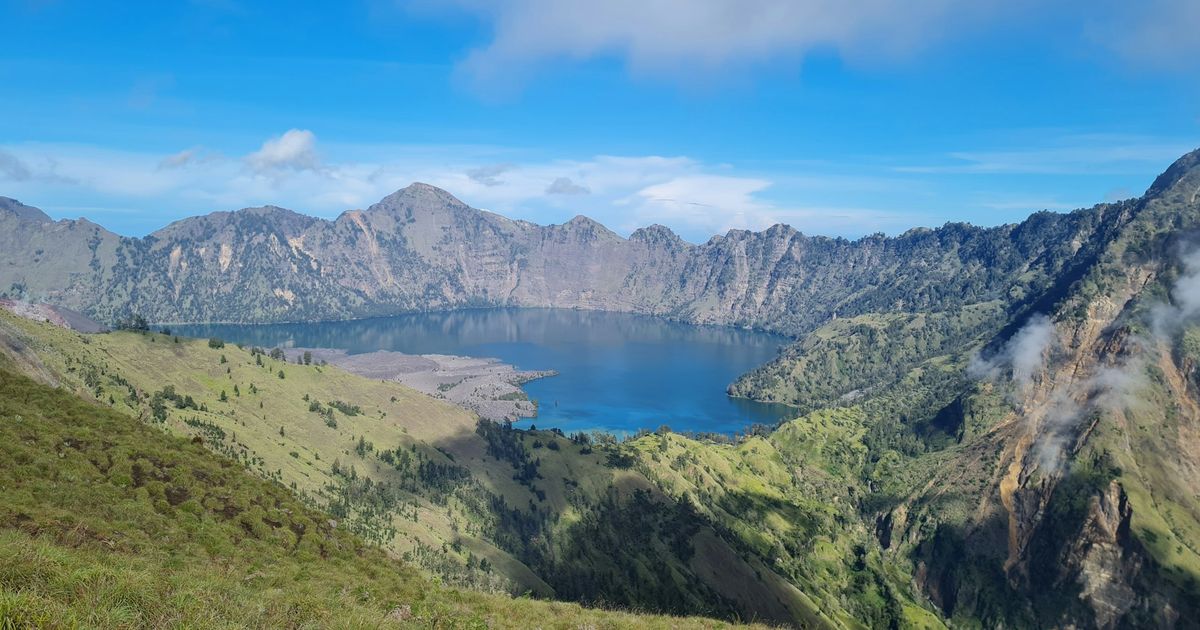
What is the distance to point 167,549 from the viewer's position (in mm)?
38719

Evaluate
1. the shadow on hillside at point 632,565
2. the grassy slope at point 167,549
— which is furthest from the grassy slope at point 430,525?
the grassy slope at point 167,549

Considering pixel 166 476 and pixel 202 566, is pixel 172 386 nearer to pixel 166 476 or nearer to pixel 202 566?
pixel 166 476

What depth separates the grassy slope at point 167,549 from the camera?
2303cm

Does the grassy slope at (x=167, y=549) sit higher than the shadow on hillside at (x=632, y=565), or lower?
higher

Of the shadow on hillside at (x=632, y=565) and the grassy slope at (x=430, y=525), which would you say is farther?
the shadow on hillside at (x=632, y=565)

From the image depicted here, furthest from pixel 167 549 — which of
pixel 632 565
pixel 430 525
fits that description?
pixel 632 565

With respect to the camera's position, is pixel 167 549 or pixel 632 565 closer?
pixel 167 549

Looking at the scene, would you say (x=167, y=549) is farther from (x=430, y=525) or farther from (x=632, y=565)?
(x=632, y=565)

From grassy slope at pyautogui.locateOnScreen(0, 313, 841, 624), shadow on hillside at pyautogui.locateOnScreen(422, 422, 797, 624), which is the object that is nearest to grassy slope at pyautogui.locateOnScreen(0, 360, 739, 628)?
grassy slope at pyautogui.locateOnScreen(0, 313, 841, 624)

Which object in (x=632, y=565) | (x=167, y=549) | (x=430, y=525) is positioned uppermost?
(x=167, y=549)

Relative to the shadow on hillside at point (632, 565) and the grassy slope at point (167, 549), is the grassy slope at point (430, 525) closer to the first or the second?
the shadow on hillside at point (632, 565)

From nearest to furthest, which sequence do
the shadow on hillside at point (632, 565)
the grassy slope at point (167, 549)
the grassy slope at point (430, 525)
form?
the grassy slope at point (167, 549) < the grassy slope at point (430, 525) < the shadow on hillside at point (632, 565)

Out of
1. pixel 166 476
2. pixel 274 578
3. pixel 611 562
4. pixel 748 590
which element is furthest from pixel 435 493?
pixel 274 578

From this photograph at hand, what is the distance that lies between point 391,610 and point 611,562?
14630cm
